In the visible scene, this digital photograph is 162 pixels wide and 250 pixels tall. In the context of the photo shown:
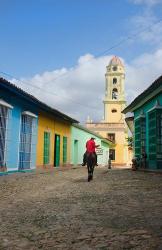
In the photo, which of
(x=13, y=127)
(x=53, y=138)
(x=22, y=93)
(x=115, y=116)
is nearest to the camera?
(x=22, y=93)

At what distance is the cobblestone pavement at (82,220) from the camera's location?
12.0 feet

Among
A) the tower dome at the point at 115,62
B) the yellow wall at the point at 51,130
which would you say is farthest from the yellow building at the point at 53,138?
the tower dome at the point at 115,62

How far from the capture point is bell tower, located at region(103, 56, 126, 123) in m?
46.2

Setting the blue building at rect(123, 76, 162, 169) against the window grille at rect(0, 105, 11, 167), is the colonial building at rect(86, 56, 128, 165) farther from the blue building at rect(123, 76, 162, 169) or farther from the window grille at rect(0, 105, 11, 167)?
the window grille at rect(0, 105, 11, 167)

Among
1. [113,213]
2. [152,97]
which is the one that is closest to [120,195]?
[113,213]

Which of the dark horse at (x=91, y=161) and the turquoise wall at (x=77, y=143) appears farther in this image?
the turquoise wall at (x=77, y=143)

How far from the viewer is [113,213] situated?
5.18m

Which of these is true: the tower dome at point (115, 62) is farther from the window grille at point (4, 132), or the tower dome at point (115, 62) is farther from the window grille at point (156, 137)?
the window grille at point (4, 132)

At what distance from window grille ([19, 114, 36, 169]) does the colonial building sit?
30.2m

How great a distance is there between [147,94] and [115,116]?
33.3 m

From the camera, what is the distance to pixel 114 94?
1863 inches

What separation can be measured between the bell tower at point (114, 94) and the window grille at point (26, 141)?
32151 mm

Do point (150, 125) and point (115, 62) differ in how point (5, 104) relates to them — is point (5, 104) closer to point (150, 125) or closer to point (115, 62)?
point (150, 125)

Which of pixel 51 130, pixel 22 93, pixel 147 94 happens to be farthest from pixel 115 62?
pixel 22 93
